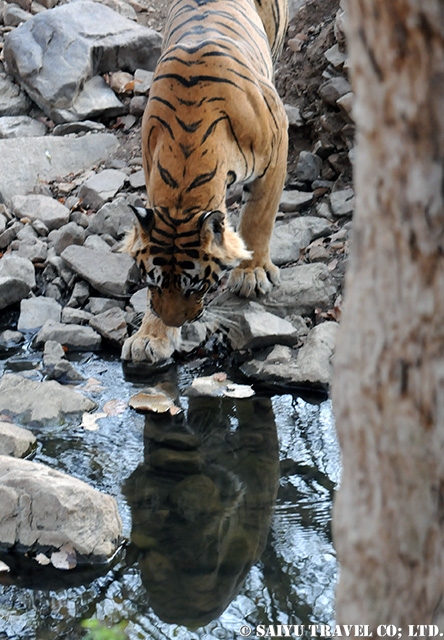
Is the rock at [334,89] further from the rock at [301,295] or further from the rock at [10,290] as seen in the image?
the rock at [10,290]

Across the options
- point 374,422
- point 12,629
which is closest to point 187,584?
point 12,629

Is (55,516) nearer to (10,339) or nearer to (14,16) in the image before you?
(10,339)

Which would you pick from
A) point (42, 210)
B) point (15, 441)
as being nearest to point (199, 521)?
point (15, 441)

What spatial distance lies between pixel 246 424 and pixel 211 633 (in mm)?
1660

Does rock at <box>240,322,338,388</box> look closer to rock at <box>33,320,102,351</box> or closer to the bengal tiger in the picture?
the bengal tiger

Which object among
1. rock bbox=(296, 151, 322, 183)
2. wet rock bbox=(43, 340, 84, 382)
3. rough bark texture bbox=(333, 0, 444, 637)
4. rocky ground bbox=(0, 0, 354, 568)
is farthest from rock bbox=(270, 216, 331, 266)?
rough bark texture bbox=(333, 0, 444, 637)

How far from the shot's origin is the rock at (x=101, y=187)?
7004mm

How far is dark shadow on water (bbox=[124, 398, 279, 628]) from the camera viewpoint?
3.25 m

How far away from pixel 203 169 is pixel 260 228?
0.96 meters

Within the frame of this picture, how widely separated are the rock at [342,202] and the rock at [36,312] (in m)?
2.21

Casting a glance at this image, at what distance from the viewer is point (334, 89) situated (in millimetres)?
6895

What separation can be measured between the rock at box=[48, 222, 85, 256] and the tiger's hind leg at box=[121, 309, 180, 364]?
1.54 metres

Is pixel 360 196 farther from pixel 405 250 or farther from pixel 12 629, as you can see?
pixel 12 629

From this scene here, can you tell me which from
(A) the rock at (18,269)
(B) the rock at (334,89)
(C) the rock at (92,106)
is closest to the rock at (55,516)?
(A) the rock at (18,269)
